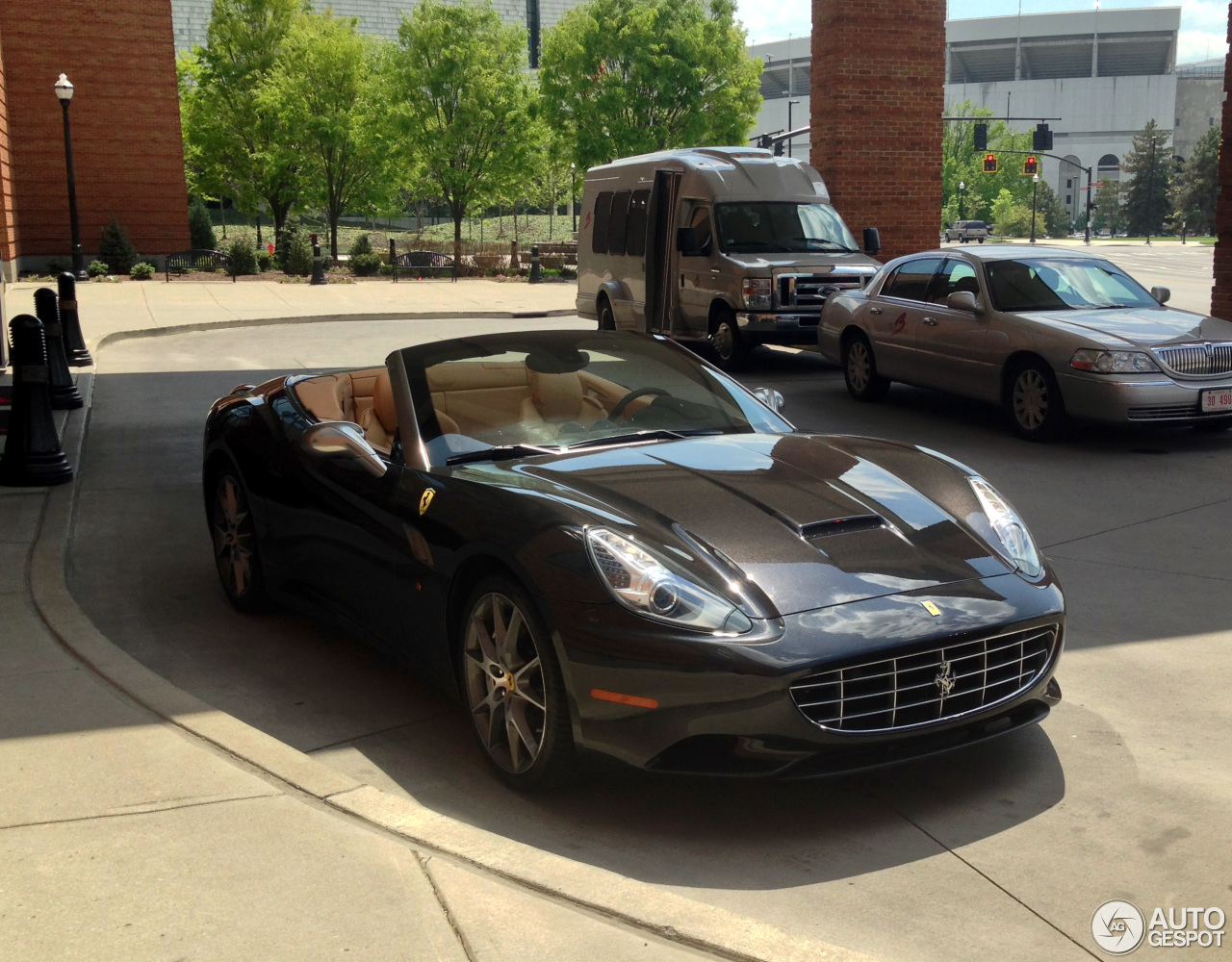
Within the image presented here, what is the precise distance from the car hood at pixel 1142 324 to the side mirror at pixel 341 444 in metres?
7.34

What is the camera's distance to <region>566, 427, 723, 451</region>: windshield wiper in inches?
197

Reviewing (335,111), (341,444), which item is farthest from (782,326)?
(335,111)

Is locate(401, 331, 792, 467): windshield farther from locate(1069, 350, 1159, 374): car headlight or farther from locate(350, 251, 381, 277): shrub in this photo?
locate(350, 251, 381, 277): shrub

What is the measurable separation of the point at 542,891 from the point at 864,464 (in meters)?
2.16

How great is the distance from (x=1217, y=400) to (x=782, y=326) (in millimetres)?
6531

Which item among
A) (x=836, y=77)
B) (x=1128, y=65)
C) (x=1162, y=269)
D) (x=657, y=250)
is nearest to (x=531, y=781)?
(x=657, y=250)

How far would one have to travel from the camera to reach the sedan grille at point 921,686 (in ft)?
12.0

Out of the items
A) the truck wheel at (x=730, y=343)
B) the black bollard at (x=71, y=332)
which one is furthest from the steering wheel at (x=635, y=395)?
the black bollard at (x=71, y=332)

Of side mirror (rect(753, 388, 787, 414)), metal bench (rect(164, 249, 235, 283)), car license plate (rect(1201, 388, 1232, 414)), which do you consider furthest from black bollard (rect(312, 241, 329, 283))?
side mirror (rect(753, 388, 787, 414))

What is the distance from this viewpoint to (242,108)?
4816cm

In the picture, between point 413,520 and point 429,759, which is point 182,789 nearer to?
point 429,759

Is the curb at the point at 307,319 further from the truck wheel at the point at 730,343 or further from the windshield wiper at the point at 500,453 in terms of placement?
the windshield wiper at the point at 500,453

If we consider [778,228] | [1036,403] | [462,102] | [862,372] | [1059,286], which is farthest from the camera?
[462,102]

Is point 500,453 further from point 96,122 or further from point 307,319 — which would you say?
point 96,122
